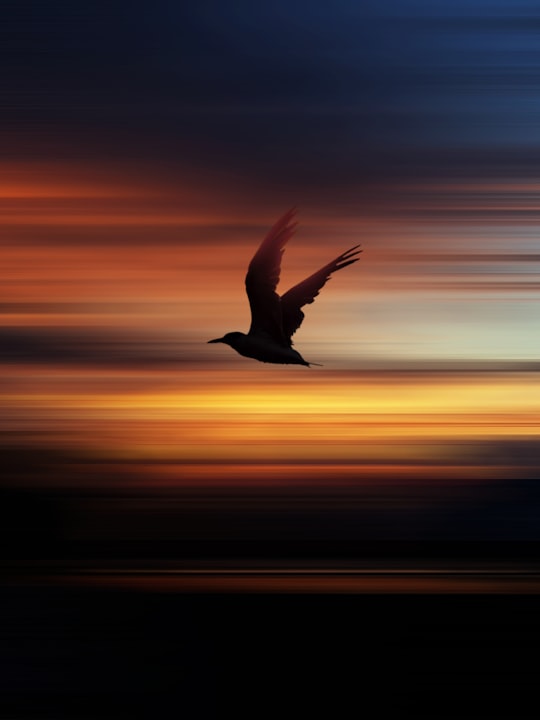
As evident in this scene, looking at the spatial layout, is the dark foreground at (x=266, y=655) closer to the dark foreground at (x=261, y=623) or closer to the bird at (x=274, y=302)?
the dark foreground at (x=261, y=623)

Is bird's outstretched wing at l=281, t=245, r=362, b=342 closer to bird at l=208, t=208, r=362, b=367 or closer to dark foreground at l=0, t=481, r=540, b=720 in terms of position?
bird at l=208, t=208, r=362, b=367

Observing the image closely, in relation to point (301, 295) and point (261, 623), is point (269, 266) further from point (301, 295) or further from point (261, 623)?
point (261, 623)

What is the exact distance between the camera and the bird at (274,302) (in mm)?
30031

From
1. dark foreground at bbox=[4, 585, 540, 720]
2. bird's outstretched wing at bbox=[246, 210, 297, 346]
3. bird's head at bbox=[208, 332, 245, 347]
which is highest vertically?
bird's outstretched wing at bbox=[246, 210, 297, 346]

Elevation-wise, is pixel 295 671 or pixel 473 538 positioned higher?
pixel 473 538

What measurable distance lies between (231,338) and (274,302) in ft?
4.86

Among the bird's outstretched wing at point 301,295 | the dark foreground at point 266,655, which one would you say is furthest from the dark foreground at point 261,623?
the bird's outstretched wing at point 301,295

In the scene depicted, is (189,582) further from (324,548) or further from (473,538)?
(473,538)

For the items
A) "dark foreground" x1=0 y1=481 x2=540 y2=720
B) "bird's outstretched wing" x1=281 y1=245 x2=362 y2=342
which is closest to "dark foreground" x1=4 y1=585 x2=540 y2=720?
"dark foreground" x1=0 y1=481 x2=540 y2=720

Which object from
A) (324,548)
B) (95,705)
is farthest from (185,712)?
(324,548)

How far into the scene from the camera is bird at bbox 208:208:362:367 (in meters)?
30.0

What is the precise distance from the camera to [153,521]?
460 feet

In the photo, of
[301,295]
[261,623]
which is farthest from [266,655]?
[301,295]

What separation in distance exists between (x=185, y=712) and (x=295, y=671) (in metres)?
→ 9.41
